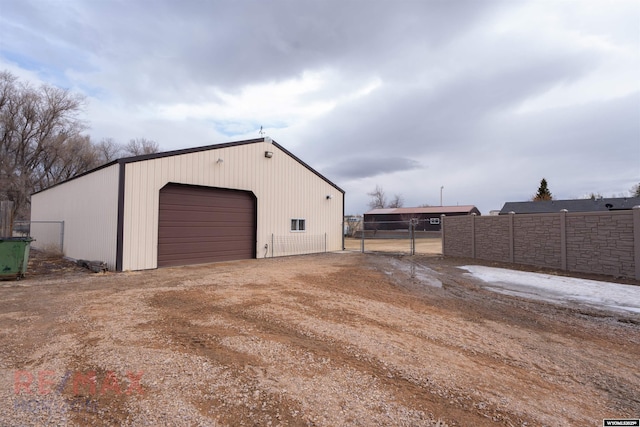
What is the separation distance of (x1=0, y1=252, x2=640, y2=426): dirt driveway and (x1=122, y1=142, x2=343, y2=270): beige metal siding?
13.1ft

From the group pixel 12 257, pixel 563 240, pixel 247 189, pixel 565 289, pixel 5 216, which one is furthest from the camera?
pixel 247 189

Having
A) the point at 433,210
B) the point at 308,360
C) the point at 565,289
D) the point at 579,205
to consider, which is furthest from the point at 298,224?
the point at 579,205

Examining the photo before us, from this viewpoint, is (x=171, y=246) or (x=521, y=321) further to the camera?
(x=171, y=246)

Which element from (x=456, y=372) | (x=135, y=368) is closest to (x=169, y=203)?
(x=135, y=368)

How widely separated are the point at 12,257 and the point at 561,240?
17284 millimetres

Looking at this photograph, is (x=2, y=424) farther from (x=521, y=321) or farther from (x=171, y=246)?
(x=171, y=246)

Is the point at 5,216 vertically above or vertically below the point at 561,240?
above

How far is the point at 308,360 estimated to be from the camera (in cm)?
367

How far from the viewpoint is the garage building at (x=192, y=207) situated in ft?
34.9

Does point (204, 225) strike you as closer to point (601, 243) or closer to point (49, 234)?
point (49, 234)

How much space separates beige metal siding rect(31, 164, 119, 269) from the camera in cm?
1059

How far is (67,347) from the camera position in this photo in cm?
399

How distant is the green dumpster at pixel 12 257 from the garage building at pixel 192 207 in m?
2.13

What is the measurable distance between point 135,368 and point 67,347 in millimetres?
1337
